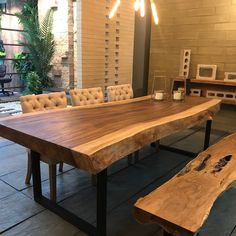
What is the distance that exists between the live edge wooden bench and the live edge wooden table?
31 centimetres

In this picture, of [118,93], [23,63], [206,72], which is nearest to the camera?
[118,93]

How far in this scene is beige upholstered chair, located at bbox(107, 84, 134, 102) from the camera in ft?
10.4

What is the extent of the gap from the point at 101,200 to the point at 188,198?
544 mm

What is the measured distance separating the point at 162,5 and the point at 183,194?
5.94 metres

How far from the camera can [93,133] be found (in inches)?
64.6

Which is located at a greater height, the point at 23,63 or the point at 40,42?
the point at 40,42

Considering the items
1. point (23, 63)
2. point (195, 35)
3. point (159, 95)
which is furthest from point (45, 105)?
point (23, 63)

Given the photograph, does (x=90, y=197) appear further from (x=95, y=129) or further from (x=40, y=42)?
(x=40, y=42)

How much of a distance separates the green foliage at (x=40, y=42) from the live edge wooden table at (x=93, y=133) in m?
4.39

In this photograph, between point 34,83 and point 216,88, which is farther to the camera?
point 34,83

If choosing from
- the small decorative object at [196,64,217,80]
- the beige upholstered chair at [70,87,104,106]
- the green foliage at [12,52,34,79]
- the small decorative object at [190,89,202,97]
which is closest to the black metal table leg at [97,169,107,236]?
the beige upholstered chair at [70,87,104,106]

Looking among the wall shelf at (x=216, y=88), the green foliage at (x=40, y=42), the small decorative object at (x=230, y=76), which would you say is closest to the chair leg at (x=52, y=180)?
the wall shelf at (x=216, y=88)

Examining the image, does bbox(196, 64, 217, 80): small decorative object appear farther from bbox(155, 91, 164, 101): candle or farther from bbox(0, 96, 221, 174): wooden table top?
bbox(0, 96, 221, 174): wooden table top

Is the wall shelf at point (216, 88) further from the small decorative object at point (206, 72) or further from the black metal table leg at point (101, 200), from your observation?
the black metal table leg at point (101, 200)
